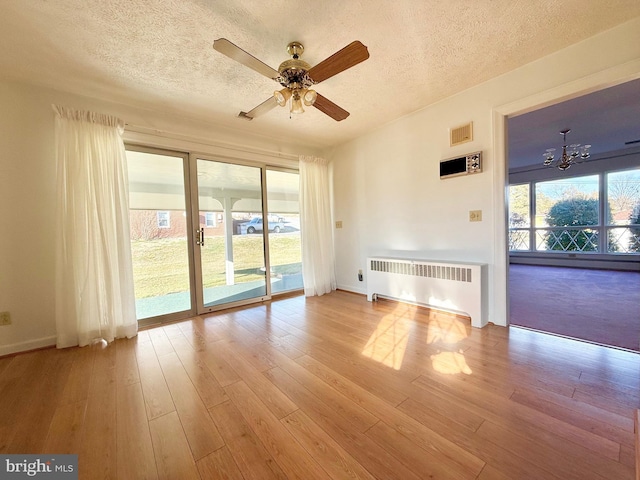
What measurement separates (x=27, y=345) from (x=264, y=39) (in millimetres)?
3403

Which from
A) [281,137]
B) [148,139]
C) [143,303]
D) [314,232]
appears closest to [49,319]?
[143,303]

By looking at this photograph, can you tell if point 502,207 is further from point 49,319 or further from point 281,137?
point 49,319

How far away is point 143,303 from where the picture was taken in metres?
2.83

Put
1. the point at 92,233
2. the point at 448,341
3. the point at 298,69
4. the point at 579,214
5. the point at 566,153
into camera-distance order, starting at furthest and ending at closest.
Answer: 1. the point at 579,214
2. the point at 566,153
3. the point at 92,233
4. the point at 448,341
5. the point at 298,69

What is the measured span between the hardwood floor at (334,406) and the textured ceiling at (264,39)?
97.0 inches

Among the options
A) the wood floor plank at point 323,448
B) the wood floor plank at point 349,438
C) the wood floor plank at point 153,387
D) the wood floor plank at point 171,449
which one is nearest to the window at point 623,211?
the wood floor plank at point 349,438

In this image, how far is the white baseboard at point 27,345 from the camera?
2160 mm

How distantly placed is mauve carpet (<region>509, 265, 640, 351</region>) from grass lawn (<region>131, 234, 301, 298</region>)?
3127 millimetres

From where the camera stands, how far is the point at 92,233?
2344mm

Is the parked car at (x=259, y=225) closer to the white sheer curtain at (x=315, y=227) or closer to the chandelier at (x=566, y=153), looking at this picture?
the white sheer curtain at (x=315, y=227)

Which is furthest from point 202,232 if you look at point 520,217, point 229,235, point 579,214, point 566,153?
point 579,214

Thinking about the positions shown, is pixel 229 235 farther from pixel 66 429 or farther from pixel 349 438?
pixel 349 438

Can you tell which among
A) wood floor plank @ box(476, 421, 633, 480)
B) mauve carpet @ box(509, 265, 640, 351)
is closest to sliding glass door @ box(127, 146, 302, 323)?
wood floor plank @ box(476, 421, 633, 480)

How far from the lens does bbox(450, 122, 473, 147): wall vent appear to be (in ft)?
8.60
